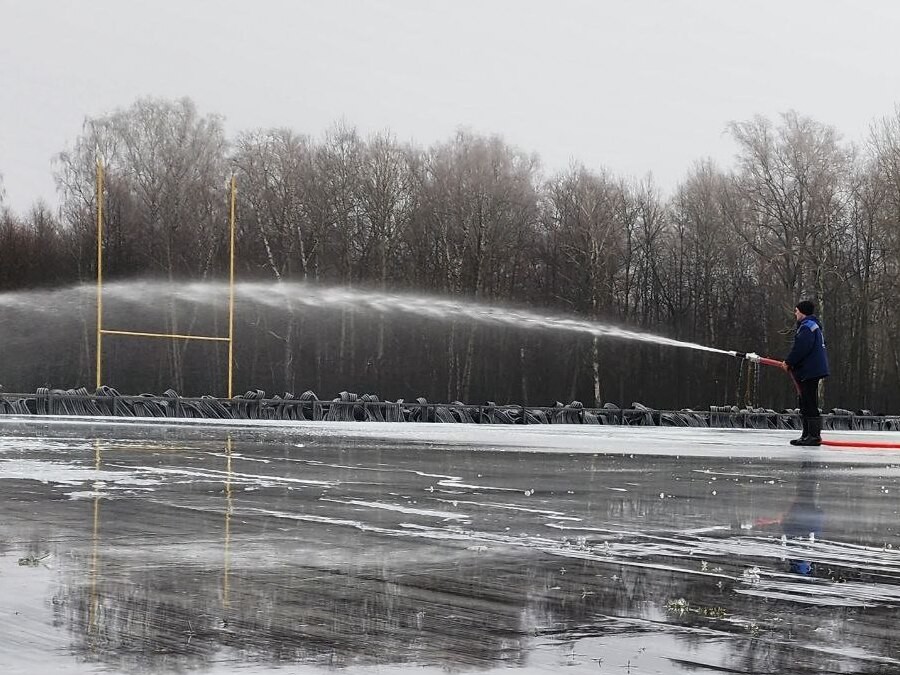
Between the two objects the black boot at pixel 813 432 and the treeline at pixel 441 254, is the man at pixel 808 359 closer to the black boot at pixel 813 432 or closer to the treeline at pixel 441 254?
the black boot at pixel 813 432

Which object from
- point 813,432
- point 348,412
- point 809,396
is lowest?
point 348,412

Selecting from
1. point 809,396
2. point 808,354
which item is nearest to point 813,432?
point 809,396

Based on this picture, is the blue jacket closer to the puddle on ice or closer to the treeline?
the puddle on ice

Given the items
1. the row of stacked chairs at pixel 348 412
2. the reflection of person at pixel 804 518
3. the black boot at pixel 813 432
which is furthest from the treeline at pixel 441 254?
the reflection of person at pixel 804 518

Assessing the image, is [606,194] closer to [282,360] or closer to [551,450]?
[282,360]

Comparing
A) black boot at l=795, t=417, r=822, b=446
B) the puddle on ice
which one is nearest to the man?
black boot at l=795, t=417, r=822, b=446

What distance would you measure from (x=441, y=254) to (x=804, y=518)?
68.7 metres

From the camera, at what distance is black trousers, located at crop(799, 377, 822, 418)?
66.3 feet

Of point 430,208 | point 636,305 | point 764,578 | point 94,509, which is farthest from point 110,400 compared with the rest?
point 636,305

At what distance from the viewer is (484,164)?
77438 millimetres

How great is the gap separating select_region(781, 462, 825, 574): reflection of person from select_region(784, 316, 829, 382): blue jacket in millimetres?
6767

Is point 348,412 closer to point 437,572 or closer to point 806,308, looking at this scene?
point 806,308

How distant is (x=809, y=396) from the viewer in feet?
66.9

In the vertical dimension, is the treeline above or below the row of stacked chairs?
above
